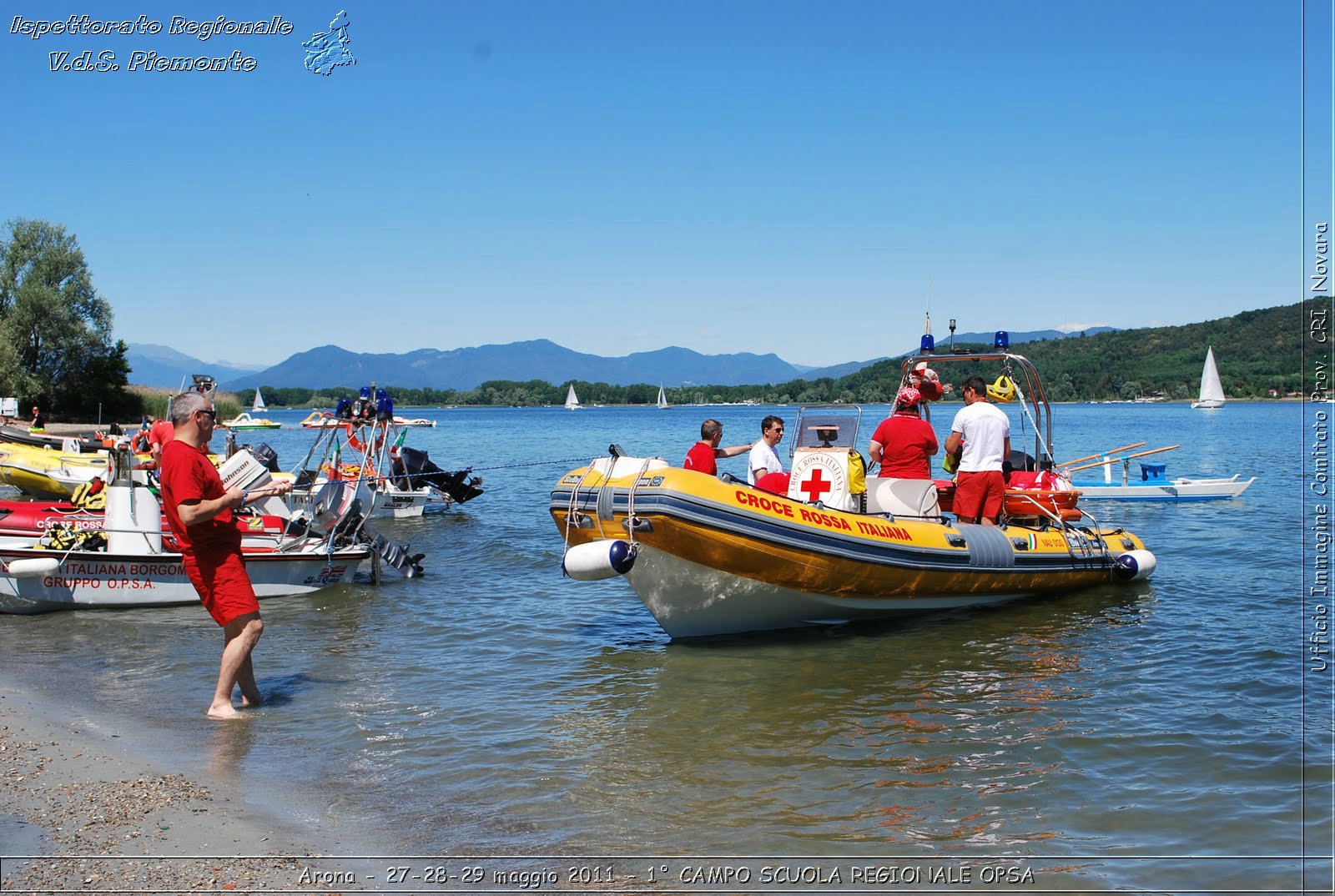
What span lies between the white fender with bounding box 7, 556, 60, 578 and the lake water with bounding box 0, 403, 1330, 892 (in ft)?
1.76

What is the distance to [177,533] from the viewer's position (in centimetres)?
610

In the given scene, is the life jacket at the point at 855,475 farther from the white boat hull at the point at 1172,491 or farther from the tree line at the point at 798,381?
the white boat hull at the point at 1172,491

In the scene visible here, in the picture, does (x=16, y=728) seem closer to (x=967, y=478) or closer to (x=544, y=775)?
(x=544, y=775)

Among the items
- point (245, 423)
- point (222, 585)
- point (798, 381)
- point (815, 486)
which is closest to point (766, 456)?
point (815, 486)

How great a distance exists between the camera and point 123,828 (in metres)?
4.70

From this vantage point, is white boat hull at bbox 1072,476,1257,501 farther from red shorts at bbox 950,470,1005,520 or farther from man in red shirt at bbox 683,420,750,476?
man in red shirt at bbox 683,420,750,476

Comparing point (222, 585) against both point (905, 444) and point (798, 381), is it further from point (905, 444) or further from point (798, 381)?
point (798, 381)

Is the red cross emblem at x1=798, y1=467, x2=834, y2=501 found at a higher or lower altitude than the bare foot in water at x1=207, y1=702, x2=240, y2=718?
higher

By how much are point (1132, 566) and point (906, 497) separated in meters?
3.28

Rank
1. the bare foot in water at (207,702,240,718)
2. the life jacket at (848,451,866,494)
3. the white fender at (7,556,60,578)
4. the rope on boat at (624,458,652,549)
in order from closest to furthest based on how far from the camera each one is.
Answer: the bare foot in water at (207,702,240,718)
the rope on boat at (624,458,652,549)
the life jacket at (848,451,866,494)
the white fender at (7,556,60,578)

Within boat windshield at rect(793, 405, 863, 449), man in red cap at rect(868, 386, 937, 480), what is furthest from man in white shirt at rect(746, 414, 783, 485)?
man in red cap at rect(868, 386, 937, 480)

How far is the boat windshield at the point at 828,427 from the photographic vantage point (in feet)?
32.6

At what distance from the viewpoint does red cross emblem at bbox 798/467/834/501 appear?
9.63m

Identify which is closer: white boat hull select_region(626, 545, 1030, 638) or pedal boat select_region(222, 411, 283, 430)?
white boat hull select_region(626, 545, 1030, 638)
